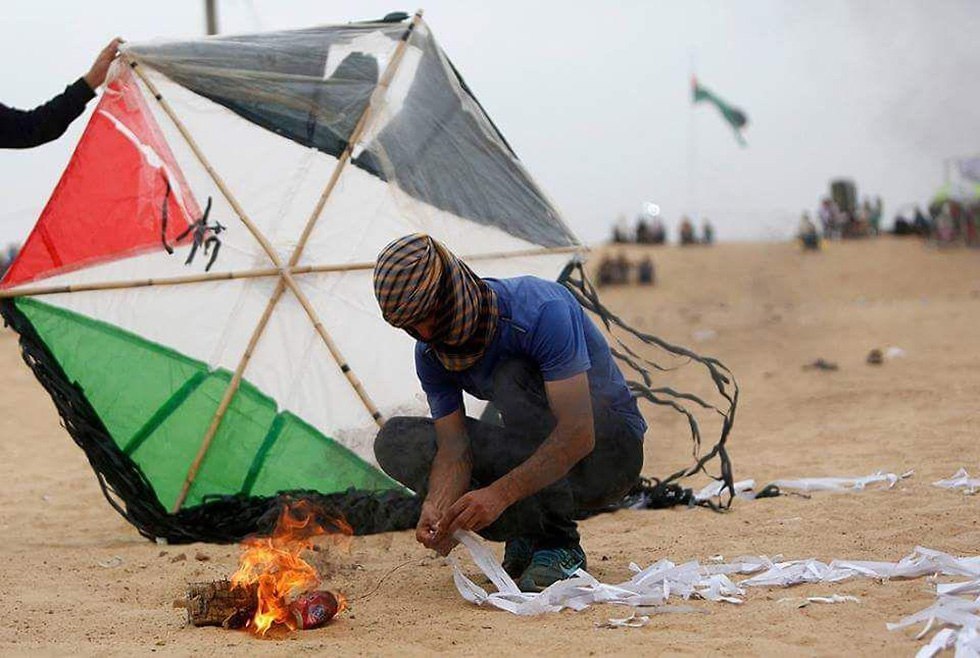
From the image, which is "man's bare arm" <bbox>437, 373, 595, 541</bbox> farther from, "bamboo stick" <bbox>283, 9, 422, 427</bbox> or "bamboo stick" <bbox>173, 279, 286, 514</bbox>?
"bamboo stick" <bbox>173, 279, 286, 514</bbox>

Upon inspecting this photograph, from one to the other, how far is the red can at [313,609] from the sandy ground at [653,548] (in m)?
0.04

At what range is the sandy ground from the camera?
280 cm

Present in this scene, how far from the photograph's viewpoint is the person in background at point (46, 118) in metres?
4.43

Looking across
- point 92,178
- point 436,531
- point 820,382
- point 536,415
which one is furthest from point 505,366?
point 820,382

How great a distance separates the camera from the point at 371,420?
14.9 ft

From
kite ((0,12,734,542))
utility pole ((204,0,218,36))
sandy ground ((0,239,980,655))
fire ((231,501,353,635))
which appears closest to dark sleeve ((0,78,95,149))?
kite ((0,12,734,542))

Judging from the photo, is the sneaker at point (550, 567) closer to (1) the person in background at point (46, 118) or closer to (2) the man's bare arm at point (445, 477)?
(2) the man's bare arm at point (445, 477)

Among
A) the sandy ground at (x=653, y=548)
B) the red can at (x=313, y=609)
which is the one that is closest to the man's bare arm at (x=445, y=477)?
the sandy ground at (x=653, y=548)

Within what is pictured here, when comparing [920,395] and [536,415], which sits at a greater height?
[536,415]

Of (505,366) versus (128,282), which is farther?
(128,282)

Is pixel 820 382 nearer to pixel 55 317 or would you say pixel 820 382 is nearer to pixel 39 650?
pixel 55 317

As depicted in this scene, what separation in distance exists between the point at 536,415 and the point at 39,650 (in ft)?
4.84

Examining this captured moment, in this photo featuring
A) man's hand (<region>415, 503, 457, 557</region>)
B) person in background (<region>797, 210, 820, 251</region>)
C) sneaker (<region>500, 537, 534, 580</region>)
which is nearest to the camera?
man's hand (<region>415, 503, 457, 557</region>)

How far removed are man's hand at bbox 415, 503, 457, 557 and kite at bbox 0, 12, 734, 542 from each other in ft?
4.13
